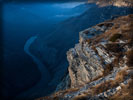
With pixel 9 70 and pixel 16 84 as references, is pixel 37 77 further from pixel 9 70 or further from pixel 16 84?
pixel 9 70

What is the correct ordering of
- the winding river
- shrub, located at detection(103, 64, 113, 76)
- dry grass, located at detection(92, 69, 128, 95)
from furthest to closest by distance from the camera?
the winding river, shrub, located at detection(103, 64, 113, 76), dry grass, located at detection(92, 69, 128, 95)

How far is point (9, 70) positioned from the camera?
130 m

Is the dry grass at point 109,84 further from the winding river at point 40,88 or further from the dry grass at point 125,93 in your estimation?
the winding river at point 40,88

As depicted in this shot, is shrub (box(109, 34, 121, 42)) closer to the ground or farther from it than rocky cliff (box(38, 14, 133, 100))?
farther from it

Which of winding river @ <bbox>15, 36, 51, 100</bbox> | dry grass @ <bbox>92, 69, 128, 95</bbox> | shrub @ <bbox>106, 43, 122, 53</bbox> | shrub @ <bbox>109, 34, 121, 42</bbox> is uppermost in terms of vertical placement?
shrub @ <bbox>109, 34, 121, 42</bbox>

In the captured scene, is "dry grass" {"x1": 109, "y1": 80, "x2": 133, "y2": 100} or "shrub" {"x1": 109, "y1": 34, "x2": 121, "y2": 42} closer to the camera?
"dry grass" {"x1": 109, "y1": 80, "x2": 133, "y2": 100}

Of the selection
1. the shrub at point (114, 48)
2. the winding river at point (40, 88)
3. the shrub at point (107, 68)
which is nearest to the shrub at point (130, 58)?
the shrub at point (114, 48)

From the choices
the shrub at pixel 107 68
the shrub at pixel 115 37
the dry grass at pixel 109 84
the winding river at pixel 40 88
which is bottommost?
the winding river at pixel 40 88

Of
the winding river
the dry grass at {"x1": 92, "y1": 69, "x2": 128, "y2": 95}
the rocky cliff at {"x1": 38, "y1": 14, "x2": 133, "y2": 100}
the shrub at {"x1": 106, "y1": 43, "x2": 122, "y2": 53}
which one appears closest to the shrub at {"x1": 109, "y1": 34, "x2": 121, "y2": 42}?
the rocky cliff at {"x1": 38, "y1": 14, "x2": 133, "y2": 100}

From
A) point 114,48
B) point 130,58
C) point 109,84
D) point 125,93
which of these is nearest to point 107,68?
point 130,58

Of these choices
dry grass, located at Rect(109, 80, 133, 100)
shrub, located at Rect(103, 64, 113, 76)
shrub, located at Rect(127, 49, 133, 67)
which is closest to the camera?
dry grass, located at Rect(109, 80, 133, 100)

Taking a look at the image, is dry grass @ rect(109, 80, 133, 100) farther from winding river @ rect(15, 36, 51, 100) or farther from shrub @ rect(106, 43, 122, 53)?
winding river @ rect(15, 36, 51, 100)

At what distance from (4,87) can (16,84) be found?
9839 millimetres

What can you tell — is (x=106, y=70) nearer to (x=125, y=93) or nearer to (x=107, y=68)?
(x=107, y=68)
